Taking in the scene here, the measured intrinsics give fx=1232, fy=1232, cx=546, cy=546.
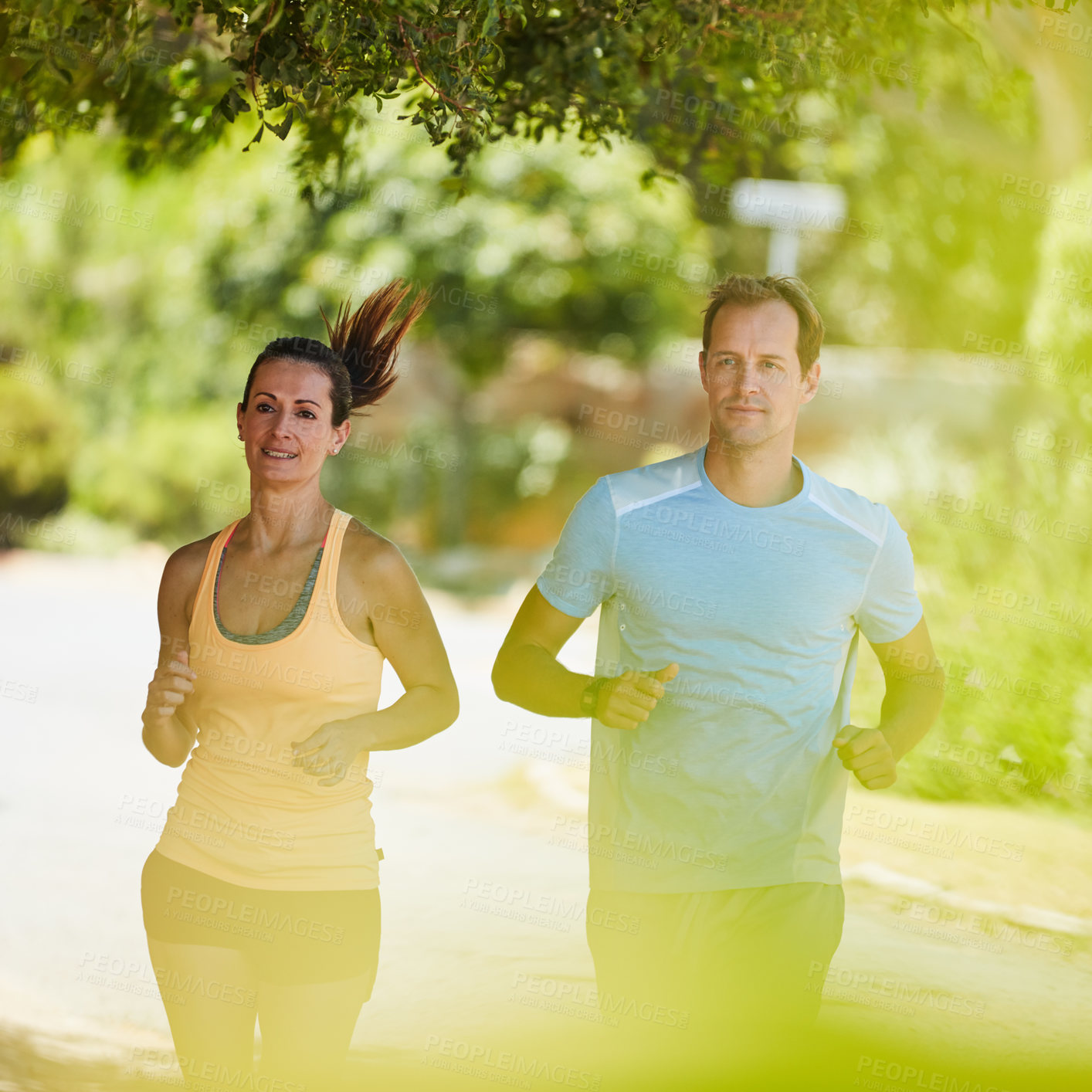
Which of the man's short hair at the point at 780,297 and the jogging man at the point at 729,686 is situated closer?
the jogging man at the point at 729,686

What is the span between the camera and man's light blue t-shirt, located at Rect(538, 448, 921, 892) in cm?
312

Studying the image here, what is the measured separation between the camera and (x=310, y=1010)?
109 inches

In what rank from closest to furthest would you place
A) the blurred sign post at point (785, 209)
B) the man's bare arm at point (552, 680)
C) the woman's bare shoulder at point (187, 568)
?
1. the man's bare arm at point (552, 680)
2. the woman's bare shoulder at point (187, 568)
3. the blurred sign post at point (785, 209)

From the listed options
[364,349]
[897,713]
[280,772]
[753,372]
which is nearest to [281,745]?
[280,772]

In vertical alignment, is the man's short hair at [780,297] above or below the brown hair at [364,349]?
above

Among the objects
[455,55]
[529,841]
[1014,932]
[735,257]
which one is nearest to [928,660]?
[455,55]

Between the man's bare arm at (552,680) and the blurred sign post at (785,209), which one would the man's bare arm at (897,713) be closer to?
the man's bare arm at (552,680)

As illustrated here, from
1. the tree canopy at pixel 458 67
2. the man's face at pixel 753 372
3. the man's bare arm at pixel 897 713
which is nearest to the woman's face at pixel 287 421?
the tree canopy at pixel 458 67

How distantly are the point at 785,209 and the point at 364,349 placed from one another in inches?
419

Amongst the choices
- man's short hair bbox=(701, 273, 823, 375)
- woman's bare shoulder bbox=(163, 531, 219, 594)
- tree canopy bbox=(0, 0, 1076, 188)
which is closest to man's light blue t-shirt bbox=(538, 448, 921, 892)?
man's short hair bbox=(701, 273, 823, 375)

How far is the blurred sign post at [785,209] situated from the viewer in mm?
12008

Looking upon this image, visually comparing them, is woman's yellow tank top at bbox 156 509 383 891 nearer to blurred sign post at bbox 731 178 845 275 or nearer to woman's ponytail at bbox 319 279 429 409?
woman's ponytail at bbox 319 279 429 409

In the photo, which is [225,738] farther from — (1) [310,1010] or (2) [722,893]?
(2) [722,893]

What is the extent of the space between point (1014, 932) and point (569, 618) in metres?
3.62
